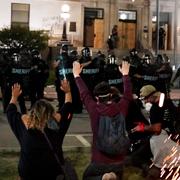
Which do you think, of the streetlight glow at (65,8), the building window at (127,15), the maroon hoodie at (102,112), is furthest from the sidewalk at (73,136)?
the building window at (127,15)

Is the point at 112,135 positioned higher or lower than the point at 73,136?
higher

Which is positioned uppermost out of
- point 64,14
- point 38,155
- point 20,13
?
point 20,13

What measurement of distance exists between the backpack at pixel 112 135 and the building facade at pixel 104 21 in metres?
31.4

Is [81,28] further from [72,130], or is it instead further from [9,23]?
[72,130]

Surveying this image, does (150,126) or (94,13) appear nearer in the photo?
(150,126)

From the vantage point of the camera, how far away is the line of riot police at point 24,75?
49.9ft

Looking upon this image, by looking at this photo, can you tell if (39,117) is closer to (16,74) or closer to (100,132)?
(100,132)

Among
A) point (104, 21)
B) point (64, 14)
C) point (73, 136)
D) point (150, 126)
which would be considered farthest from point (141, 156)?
point (104, 21)

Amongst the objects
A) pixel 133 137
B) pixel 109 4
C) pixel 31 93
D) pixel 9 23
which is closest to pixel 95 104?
pixel 133 137

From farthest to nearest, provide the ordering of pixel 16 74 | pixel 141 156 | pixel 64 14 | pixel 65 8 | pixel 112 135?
pixel 65 8 → pixel 64 14 → pixel 16 74 → pixel 141 156 → pixel 112 135

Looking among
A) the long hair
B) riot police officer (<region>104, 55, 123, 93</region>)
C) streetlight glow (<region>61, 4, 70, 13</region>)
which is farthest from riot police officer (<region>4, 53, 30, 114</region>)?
streetlight glow (<region>61, 4, 70, 13</region>)

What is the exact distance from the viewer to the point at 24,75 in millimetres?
15289

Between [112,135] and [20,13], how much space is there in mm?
35018

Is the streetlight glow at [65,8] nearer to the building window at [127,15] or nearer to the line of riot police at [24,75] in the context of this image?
the building window at [127,15]
